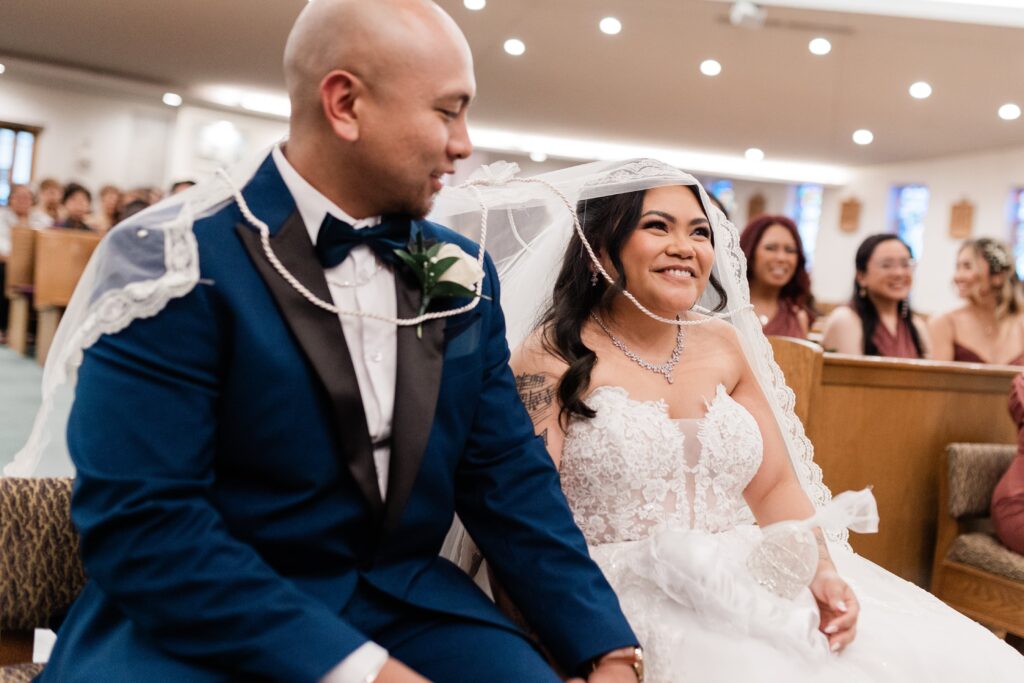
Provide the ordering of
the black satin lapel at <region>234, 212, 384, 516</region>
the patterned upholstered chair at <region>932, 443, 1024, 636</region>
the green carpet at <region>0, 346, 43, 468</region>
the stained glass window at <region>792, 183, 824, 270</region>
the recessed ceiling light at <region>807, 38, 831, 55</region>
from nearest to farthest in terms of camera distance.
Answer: the black satin lapel at <region>234, 212, 384, 516</region> < the patterned upholstered chair at <region>932, 443, 1024, 636</region> < the green carpet at <region>0, 346, 43, 468</region> < the recessed ceiling light at <region>807, 38, 831, 55</region> < the stained glass window at <region>792, 183, 824, 270</region>

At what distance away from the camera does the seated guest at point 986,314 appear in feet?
19.0

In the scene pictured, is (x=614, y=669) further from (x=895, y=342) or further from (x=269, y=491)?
(x=895, y=342)

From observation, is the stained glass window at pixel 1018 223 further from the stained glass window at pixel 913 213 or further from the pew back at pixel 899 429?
the pew back at pixel 899 429

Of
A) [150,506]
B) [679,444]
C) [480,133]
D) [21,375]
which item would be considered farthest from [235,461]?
[480,133]

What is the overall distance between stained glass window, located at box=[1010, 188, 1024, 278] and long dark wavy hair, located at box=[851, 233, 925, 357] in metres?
11.4

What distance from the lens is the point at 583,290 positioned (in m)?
2.48

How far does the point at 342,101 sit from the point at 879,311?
14.7 feet

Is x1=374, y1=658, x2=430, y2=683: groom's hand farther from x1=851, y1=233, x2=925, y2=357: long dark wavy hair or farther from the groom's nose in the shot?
x1=851, y1=233, x2=925, y2=357: long dark wavy hair

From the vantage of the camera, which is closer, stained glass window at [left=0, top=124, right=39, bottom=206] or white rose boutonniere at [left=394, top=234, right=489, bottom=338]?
white rose boutonniere at [left=394, top=234, right=489, bottom=338]

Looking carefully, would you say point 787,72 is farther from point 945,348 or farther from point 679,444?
point 679,444

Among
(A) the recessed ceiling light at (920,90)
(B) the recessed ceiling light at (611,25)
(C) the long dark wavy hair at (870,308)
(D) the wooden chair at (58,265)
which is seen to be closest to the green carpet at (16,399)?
(D) the wooden chair at (58,265)

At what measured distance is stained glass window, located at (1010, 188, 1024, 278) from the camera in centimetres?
1538

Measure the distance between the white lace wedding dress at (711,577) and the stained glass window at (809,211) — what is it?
17892 mm

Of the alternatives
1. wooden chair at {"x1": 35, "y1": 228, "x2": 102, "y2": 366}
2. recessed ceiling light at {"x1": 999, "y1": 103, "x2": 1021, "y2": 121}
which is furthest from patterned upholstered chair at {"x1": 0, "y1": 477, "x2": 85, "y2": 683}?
recessed ceiling light at {"x1": 999, "y1": 103, "x2": 1021, "y2": 121}
